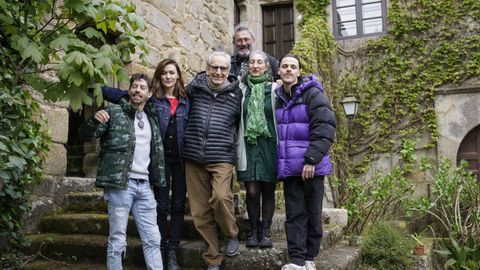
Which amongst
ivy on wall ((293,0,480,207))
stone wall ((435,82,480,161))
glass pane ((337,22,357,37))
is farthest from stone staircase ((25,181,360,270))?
glass pane ((337,22,357,37))

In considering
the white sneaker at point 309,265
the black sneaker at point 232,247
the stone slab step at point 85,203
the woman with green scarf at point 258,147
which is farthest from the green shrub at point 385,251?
the stone slab step at point 85,203

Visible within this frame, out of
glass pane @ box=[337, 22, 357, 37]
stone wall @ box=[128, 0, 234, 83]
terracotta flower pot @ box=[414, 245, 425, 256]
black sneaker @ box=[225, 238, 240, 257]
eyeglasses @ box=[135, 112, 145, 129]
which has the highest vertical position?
glass pane @ box=[337, 22, 357, 37]

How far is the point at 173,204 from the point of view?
10.6ft

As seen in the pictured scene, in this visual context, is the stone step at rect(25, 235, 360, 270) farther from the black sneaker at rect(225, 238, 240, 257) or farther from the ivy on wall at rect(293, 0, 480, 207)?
the ivy on wall at rect(293, 0, 480, 207)

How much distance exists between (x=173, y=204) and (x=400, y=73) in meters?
6.11

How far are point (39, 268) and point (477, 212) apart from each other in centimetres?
500

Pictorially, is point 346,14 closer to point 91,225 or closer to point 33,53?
point 91,225

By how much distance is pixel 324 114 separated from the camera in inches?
117

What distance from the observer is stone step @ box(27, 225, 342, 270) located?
3.23 m

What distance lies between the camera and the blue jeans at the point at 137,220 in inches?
111

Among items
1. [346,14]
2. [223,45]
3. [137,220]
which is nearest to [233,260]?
[137,220]

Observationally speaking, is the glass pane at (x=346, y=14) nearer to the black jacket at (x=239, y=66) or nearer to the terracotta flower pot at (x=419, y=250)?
the terracotta flower pot at (x=419, y=250)

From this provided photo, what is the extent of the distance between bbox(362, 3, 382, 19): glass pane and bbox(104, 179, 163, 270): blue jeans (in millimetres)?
6721

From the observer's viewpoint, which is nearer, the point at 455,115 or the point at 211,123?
the point at 211,123
